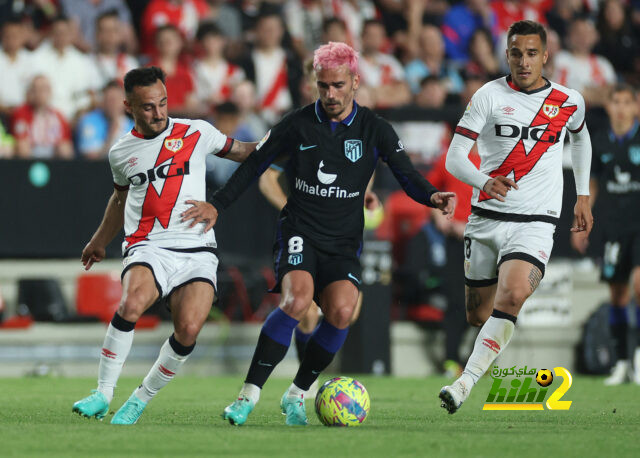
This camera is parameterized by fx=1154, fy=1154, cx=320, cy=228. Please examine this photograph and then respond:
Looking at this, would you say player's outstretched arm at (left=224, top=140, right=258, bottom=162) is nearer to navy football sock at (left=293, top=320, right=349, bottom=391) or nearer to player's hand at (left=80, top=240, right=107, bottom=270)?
player's hand at (left=80, top=240, right=107, bottom=270)

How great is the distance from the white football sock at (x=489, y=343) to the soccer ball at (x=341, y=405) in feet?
3.03

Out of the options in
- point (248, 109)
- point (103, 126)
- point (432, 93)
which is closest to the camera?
point (103, 126)

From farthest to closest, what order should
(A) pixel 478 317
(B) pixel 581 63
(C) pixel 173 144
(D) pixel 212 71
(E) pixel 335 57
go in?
(B) pixel 581 63 → (D) pixel 212 71 → (A) pixel 478 317 → (C) pixel 173 144 → (E) pixel 335 57

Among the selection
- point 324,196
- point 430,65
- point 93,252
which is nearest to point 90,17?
point 430,65

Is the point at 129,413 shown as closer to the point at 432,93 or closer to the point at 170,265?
the point at 170,265

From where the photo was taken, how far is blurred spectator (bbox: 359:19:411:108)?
14.4 meters

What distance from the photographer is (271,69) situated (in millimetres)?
14219

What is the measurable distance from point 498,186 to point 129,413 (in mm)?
2586

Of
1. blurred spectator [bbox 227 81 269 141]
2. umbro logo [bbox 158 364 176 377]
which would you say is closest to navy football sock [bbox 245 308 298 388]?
umbro logo [bbox 158 364 176 377]

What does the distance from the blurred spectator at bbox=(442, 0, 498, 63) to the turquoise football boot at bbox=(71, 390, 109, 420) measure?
10.7 metres

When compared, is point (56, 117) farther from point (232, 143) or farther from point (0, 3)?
point (232, 143)

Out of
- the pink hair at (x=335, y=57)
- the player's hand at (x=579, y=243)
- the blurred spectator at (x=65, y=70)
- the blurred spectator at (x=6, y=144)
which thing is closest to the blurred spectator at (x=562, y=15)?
the player's hand at (x=579, y=243)

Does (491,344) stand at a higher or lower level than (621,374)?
higher

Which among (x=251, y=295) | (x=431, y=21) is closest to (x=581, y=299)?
(x=251, y=295)
